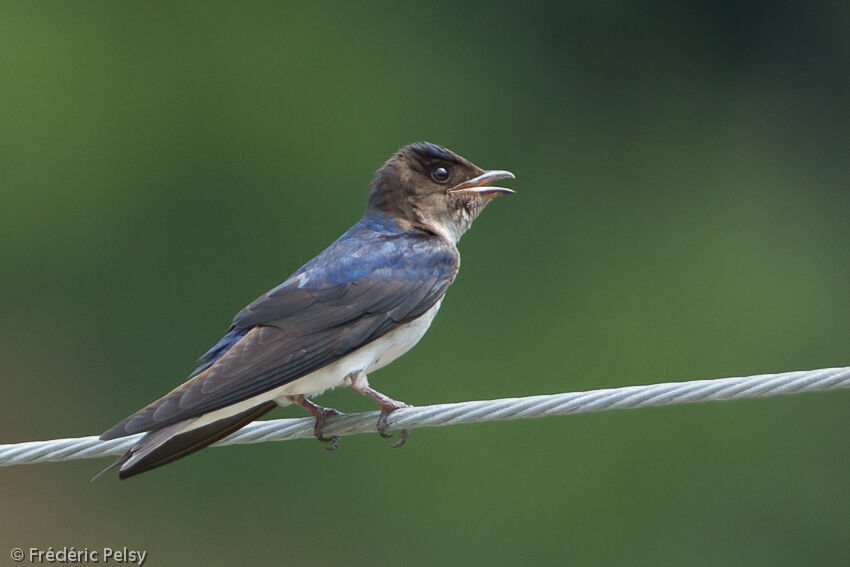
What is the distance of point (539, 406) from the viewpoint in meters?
3.77

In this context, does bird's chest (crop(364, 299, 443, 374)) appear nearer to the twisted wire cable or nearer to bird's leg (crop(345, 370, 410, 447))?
bird's leg (crop(345, 370, 410, 447))

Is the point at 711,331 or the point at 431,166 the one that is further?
the point at 711,331

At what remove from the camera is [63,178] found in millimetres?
10805

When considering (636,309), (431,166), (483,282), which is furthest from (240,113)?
(431,166)

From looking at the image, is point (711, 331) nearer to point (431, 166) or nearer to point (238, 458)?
point (238, 458)

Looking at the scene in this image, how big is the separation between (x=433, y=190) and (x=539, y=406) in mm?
1836

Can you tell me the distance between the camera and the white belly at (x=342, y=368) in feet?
14.3

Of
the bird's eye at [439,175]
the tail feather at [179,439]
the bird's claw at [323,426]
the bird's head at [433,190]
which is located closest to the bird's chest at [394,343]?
the bird's claw at [323,426]

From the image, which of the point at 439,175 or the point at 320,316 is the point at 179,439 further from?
the point at 439,175

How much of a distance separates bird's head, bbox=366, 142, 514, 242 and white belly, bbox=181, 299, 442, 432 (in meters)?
0.61

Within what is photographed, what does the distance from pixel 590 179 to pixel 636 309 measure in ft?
6.51

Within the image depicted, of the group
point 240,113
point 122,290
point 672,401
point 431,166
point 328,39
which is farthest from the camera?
point 328,39

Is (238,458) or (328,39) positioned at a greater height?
(328,39)

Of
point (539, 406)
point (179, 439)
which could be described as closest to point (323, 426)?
point (179, 439)
